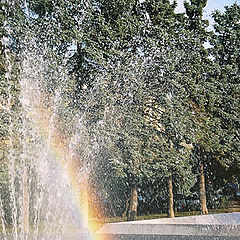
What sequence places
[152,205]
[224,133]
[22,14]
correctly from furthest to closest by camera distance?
[152,205], [224,133], [22,14]

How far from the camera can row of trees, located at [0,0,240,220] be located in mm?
10953

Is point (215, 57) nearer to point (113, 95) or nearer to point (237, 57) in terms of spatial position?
point (237, 57)

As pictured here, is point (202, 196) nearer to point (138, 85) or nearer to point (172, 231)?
point (138, 85)

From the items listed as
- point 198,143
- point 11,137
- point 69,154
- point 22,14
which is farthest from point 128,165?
point 22,14

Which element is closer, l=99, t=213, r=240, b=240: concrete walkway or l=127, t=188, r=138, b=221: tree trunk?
l=99, t=213, r=240, b=240: concrete walkway

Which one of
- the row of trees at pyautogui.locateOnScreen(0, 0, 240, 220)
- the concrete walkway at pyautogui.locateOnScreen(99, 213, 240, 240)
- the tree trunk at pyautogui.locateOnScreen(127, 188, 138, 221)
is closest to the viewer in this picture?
the concrete walkway at pyautogui.locateOnScreen(99, 213, 240, 240)

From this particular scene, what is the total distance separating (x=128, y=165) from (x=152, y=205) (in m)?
8.13

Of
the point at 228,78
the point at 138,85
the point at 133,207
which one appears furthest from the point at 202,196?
the point at 138,85

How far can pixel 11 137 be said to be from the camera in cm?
1040

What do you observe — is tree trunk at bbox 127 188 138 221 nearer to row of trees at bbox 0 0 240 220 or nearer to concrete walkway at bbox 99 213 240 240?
row of trees at bbox 0 0 240 220

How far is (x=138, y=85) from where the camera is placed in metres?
11.5

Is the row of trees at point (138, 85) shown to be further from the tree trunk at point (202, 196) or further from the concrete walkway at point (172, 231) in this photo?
the concrete walkway at point (172, 231)

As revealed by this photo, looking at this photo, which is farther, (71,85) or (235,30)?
(235,30)

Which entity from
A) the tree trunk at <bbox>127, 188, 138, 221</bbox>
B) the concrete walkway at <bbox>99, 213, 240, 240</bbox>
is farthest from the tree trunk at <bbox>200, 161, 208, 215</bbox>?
the concrete walkway at <bbox>99, 213, 240, 240</bbox>
